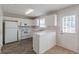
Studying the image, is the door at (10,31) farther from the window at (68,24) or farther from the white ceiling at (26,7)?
the window at (68,24)

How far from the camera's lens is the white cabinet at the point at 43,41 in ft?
3.58

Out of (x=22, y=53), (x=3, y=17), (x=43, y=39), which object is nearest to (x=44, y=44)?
(x=43, y=39)

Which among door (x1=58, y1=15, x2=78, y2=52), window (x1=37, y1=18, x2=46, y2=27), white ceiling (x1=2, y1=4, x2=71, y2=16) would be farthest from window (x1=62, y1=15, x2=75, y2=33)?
window (x1=37, y1=18, x2=46, y2=27)

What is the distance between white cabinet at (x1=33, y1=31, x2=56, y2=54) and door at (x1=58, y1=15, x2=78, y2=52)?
0.34ft

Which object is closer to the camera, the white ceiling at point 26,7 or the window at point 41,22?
the white ceiling at point 26,7

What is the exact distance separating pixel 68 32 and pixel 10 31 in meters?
0.81

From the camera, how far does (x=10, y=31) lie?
3.67 feet

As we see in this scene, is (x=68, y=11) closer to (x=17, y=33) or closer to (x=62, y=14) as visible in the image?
(x=62, y=14)

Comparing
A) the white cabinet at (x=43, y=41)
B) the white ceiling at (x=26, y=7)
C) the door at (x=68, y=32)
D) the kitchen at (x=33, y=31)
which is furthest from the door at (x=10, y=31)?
the door at (x=68, y=32)

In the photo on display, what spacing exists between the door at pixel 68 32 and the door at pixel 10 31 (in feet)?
2.05

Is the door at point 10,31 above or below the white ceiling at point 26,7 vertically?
below

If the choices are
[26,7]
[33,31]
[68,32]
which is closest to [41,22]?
[33,31]

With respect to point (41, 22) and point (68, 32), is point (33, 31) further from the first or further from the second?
point (68, 32)

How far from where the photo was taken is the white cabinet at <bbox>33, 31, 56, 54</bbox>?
1.09 metres
